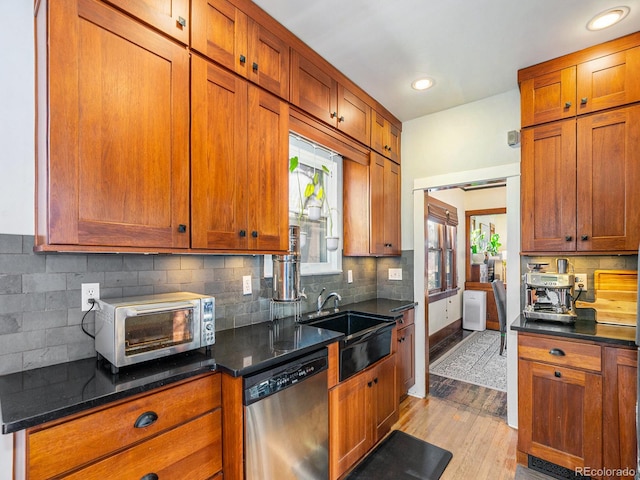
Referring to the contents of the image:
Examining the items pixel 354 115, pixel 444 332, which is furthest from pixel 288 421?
pixel 444 332

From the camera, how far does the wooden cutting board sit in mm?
2172

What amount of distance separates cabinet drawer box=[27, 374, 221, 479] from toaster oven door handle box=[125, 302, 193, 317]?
31cm

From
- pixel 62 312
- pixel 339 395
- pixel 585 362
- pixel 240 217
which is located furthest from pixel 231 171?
pixel 585 362

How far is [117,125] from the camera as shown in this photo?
131cm

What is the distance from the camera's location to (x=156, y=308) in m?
1.35

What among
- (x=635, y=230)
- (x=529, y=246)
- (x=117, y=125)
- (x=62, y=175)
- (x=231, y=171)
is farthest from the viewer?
(x=529, y=246)

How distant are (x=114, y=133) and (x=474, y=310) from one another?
592 cm

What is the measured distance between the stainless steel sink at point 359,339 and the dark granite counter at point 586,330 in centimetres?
89

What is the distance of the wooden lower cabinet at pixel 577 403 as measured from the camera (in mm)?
1837

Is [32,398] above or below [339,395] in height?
above

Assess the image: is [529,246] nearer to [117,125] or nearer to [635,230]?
[635,230]

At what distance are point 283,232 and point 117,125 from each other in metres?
1.01

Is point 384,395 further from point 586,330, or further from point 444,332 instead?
point 444,332

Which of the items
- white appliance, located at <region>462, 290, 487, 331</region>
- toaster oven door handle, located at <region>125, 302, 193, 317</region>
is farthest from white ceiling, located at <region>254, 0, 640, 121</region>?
white appliance, located at <region>462, 290, 487, 331</region>
